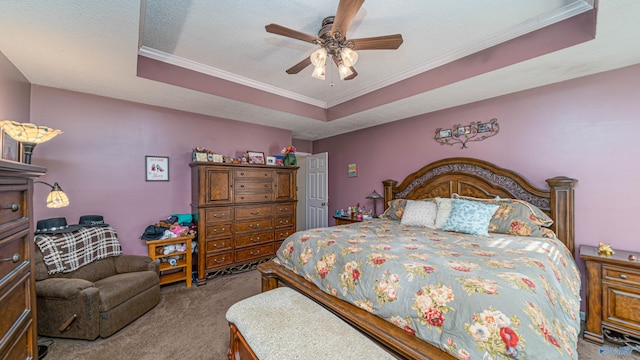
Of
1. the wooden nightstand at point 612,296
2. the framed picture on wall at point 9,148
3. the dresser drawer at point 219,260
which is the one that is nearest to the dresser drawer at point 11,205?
the framed picture on wall at point 9,148

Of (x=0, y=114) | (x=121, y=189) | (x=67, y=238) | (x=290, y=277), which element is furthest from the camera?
(x=121, y=189)

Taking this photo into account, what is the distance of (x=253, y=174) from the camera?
150 inches

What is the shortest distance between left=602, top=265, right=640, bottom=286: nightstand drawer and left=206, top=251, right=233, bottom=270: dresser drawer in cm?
406

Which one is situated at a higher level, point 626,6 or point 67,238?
point 626,6

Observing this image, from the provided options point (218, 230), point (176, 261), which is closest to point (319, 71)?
point (218, 230)

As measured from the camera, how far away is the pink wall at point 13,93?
6.58 feet

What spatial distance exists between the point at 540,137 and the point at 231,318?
11.6 ft

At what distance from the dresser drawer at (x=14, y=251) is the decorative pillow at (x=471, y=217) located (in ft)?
10.7

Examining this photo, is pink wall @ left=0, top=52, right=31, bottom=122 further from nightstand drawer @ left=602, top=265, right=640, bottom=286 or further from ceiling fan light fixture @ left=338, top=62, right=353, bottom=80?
nightstand drawer @ left=602, top=265, right=640, bottom=286

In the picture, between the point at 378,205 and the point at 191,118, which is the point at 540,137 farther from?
the point at 191,118

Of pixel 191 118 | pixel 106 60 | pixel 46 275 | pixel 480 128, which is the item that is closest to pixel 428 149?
pixel 480 128

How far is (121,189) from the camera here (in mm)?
3072

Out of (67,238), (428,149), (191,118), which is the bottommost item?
(67,238)

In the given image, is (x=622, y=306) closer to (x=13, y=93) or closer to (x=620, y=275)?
(x=620, y=275)
